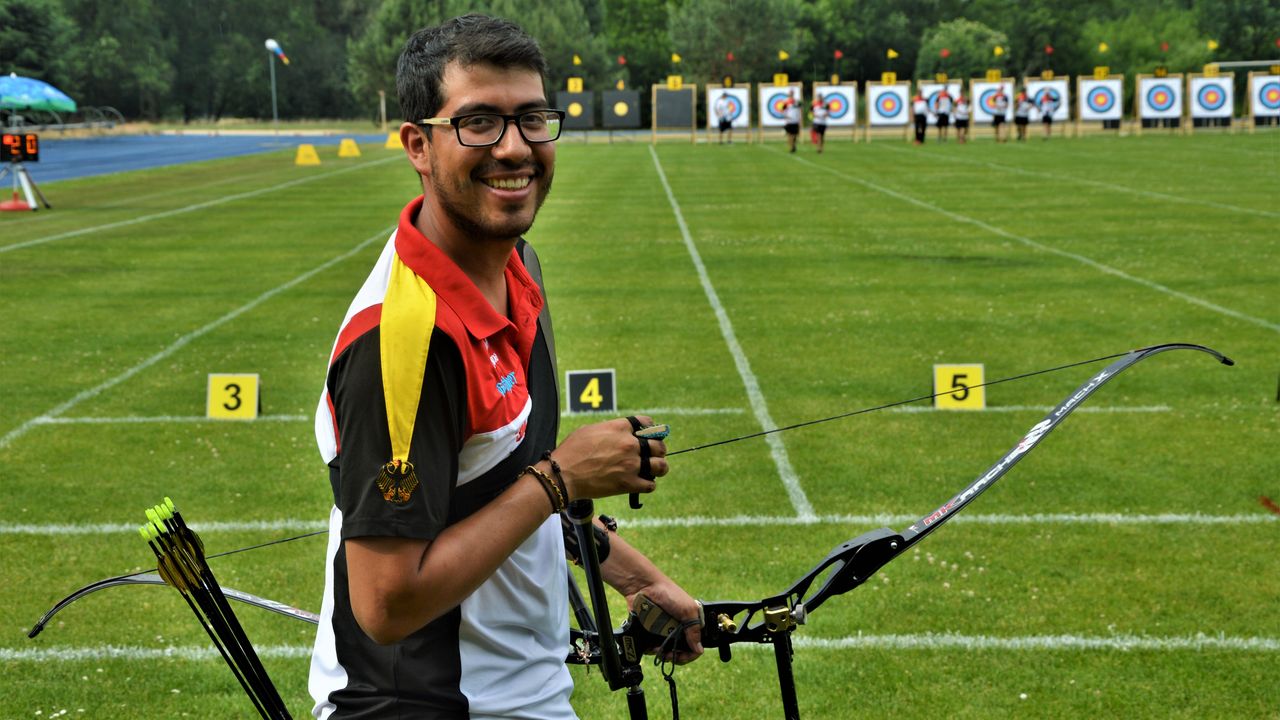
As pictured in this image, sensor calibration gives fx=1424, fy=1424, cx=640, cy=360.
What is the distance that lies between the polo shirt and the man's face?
0.08m

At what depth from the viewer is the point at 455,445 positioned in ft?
6.90

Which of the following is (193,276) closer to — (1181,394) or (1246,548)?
(1181,394)

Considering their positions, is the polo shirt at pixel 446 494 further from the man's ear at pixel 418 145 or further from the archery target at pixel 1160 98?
the archery target at pixel 1160 98

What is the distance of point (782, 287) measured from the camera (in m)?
14.0

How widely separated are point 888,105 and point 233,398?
46.6 m

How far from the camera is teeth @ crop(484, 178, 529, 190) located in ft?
7.39

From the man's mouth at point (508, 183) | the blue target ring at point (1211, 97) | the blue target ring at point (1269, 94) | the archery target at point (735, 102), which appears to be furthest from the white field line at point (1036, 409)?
the blue target ring at point (1211, 97)

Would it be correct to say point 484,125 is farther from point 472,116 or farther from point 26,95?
point 26,95

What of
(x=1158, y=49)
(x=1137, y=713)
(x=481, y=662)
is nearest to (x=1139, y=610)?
(x=1137, y=713)

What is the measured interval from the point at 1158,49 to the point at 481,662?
94865mm

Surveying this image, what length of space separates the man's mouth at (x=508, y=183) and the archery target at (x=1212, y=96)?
5146cm

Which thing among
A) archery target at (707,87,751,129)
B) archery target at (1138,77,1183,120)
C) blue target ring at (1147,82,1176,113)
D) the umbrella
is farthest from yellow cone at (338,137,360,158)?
blue target ring at (1147,82,1176,113)

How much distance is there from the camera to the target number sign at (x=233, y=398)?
8.80 meters

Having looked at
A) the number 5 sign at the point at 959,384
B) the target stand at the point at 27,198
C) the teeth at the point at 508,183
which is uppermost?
the teeth at the point at 508,183
